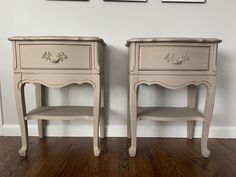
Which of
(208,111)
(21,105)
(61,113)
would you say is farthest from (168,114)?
(21,105)

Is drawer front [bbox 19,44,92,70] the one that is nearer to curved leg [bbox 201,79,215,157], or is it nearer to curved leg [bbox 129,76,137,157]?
curved leg [bbox 129,76,137,157]

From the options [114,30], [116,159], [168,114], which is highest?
[114,30]

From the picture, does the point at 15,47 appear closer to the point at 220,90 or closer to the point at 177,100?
the point at 177,100

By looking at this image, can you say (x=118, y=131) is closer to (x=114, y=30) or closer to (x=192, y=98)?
(x=192, y=98)

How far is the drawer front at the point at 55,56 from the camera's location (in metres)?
1.18

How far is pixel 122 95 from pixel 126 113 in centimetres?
14

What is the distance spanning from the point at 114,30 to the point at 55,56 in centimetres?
55

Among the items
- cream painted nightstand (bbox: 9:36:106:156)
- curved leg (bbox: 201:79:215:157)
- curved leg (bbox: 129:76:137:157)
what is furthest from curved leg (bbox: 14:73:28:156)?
curved leg (bbox: 201:79:215:157)

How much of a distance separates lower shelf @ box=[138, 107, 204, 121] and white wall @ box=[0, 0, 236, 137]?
7.8 inches

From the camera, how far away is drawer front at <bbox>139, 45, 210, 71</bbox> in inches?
46.5

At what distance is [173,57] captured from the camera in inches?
46.6

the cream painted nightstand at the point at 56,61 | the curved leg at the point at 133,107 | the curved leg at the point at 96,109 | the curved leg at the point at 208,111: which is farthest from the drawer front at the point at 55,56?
the curved leg at the point at 208,111

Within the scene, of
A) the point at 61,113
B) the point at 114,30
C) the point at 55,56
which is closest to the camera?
the point at 55,56

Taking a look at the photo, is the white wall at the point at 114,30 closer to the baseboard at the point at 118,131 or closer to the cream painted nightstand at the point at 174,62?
the baseboard at the point at 118,131
